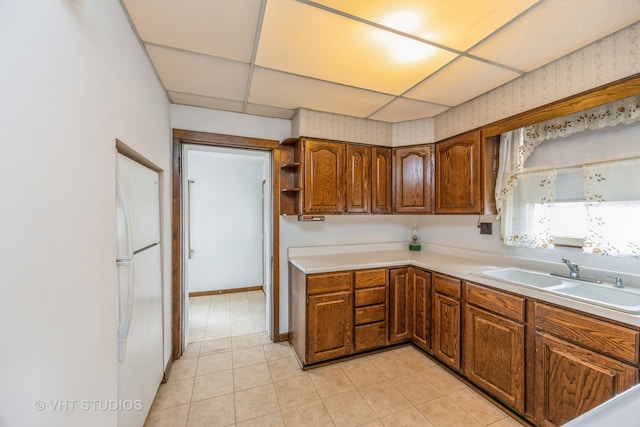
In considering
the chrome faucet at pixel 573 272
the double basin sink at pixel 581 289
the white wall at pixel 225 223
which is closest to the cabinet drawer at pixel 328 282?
the double basin sink at pixel 581 289

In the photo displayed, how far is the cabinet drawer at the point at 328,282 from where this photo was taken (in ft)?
7.42

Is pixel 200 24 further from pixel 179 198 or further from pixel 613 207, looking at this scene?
pixel 613 207

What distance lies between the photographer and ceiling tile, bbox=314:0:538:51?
49.8 inches

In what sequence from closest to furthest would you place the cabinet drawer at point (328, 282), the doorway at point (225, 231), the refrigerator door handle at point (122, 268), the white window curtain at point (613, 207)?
the refrigerator door handle at point (122, 268), the white window curtain at point (613, 207), the cabinet drawer at point (328, 282), the doorway at point (225, 231)

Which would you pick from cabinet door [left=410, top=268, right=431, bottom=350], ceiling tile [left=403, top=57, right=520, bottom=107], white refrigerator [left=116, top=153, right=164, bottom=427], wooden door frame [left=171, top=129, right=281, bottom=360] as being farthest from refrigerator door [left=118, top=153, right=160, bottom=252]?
cabinet door [left=410, top=268, right=431, bottom=350]

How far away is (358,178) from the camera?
9.06 ft

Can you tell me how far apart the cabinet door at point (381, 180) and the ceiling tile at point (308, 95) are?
0.50 m

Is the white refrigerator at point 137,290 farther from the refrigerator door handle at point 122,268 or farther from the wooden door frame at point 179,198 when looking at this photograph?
the wooden door frame at point 179,198

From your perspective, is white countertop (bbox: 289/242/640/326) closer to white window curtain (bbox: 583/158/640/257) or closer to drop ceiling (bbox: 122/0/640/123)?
white window curtain (bbox: 583/158/640/257)

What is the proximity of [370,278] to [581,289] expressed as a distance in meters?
1.51

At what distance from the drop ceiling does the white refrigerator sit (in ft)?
2.72

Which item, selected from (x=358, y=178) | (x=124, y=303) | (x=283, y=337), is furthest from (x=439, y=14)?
(x=283, y=337)

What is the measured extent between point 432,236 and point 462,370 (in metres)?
1.49

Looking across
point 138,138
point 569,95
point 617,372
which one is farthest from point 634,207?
point 138,138
